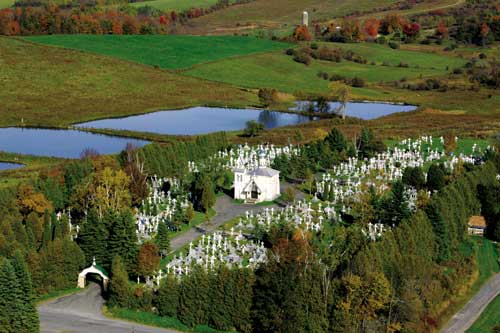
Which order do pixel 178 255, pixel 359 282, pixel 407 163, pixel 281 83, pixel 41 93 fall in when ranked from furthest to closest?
pixel 281 83
pixel 41 93
pixel 407 163
pixel 178 255
pixel 359 282

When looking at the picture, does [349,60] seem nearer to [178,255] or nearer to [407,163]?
[407,163]

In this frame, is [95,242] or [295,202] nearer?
[95,242]

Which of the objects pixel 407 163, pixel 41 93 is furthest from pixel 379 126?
pixel 41 93

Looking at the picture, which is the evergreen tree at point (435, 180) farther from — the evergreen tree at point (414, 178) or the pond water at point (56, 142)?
the pond water at point (56, 142)

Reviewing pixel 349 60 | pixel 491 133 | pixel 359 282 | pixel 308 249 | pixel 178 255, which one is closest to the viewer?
pixel 359 282

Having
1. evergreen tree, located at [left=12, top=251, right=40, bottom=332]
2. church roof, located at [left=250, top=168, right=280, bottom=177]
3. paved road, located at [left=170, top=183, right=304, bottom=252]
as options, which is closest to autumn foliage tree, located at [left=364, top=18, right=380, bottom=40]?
paved road, located at [left=170, top=183, right=304, bottom=252]

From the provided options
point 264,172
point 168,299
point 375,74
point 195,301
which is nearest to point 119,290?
point 168,299

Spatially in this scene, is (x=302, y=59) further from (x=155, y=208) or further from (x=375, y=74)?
(x=155, y=208)
